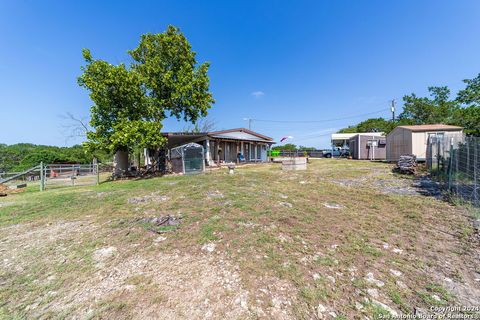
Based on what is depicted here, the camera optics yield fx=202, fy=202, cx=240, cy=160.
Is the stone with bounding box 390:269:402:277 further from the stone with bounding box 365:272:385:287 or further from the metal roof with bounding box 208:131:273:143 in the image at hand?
the metal roof with bounding box 208:131:273:143

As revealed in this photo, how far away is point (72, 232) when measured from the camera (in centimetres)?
404

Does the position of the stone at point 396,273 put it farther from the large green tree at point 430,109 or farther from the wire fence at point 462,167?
the large green tree at point 430,109

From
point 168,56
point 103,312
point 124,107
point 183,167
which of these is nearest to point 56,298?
point 103,312

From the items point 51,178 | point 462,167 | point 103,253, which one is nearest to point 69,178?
point 51,178

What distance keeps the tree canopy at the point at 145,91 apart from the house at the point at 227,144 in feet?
6.09

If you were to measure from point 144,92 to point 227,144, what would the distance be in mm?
8546

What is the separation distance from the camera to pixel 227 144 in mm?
20078

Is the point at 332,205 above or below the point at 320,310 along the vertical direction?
above

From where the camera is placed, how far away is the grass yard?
84.4 inches

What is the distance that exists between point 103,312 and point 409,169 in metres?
13.0

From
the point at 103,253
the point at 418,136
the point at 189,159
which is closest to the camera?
the point at 103,253

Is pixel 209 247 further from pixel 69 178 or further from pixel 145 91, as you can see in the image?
pixel 69 178

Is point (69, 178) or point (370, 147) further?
point (370, 147)

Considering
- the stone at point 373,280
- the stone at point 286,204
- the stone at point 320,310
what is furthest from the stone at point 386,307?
the stone at point 286,204
